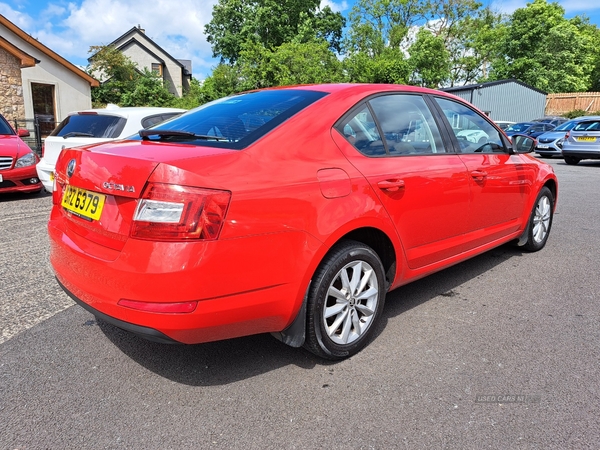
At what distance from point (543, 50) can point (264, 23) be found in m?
24.8

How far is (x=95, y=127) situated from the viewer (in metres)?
6.70

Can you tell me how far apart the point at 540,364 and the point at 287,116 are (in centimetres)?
206

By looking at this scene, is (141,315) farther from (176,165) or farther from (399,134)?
(399,134)

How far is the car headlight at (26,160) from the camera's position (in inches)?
311

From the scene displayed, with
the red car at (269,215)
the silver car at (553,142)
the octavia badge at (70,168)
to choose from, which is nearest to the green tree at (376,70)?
the silver car at (553,142)

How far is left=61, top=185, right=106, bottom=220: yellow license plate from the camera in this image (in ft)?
7.84

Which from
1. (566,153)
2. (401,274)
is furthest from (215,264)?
(566,153)

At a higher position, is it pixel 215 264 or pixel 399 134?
pixel 399 134

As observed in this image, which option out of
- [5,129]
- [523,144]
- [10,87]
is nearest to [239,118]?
[523,144]

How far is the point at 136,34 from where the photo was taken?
139ft

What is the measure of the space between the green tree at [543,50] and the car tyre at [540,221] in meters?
40.9

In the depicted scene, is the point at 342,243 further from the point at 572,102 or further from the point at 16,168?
the point at 572,102

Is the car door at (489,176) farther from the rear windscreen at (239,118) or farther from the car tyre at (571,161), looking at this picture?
the car tyre at (571,161)

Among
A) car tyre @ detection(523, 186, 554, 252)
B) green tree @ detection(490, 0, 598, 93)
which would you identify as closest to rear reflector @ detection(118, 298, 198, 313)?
car tyre @ detection(523, 186, 554, 252)
